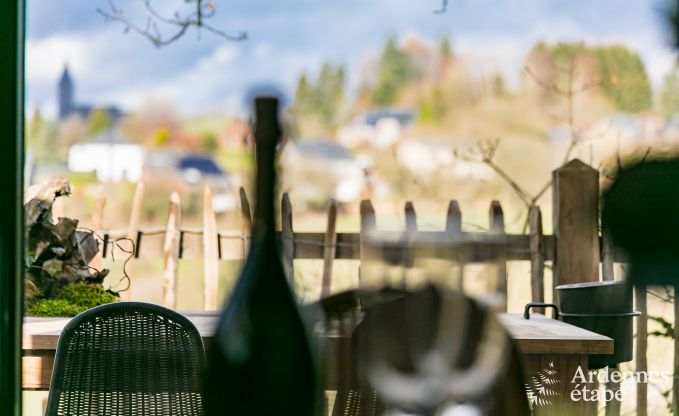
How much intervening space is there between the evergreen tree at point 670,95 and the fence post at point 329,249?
1223 mm

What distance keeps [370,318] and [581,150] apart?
2745mm

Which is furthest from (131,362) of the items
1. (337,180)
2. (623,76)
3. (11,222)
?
(623,76)

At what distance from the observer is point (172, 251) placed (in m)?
3.02

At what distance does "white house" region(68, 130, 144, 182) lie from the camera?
306 cm

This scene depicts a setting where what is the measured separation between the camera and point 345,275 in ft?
9.84

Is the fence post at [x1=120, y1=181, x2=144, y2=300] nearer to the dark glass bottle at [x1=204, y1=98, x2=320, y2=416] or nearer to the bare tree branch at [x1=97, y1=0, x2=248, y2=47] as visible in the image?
the bare tree branch at [x1=97, y1=0, x2=248, y2=47]

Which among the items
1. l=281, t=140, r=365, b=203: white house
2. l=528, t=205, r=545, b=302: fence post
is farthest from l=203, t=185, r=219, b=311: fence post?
l=528, t=205, r=545, b=302: fence post

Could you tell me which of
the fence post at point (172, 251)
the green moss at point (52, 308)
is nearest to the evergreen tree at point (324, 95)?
the fence post at point (172, 251)

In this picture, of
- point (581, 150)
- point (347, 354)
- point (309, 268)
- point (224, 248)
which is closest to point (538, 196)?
point (581, 150)

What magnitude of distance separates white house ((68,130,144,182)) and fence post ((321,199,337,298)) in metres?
0.72

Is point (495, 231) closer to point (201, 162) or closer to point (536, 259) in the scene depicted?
point (536, 259)

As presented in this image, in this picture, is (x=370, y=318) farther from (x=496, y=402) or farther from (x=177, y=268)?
(x=177, y=268)

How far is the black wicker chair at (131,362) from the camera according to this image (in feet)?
3.66

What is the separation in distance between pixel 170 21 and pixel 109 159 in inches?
21.6
